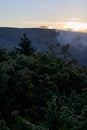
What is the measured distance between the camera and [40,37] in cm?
9062

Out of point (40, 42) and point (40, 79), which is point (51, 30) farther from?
point (40, 79)

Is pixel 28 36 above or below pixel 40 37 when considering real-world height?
above

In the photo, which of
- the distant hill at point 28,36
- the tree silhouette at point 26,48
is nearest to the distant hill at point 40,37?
the distant hill at point 28,36

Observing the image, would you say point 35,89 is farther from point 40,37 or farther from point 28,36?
point 40,37

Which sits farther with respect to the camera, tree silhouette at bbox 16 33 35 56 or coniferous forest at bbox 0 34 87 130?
tree silhouette at bbox 16 33 35 56

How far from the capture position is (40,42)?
9194cm

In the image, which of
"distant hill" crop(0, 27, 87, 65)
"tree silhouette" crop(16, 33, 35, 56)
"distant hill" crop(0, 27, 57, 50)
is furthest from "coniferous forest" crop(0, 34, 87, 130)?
"distant hill" crop(0, 27, 57, 50)

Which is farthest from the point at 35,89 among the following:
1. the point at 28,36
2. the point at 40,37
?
the point at 40,37

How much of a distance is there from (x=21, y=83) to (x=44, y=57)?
441cm

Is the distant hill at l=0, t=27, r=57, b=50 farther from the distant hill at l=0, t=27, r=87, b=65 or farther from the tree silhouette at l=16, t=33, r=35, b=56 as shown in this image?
the tree silhouette at l=16, t=33, r=35, b=56

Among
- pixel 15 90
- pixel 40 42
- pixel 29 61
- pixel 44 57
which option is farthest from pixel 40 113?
pixel 40 42

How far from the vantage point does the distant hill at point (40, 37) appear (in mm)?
89312

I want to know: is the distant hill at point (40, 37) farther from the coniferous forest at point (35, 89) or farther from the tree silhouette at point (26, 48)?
the coniferous forest at point (35, 89)

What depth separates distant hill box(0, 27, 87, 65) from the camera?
293 feet
